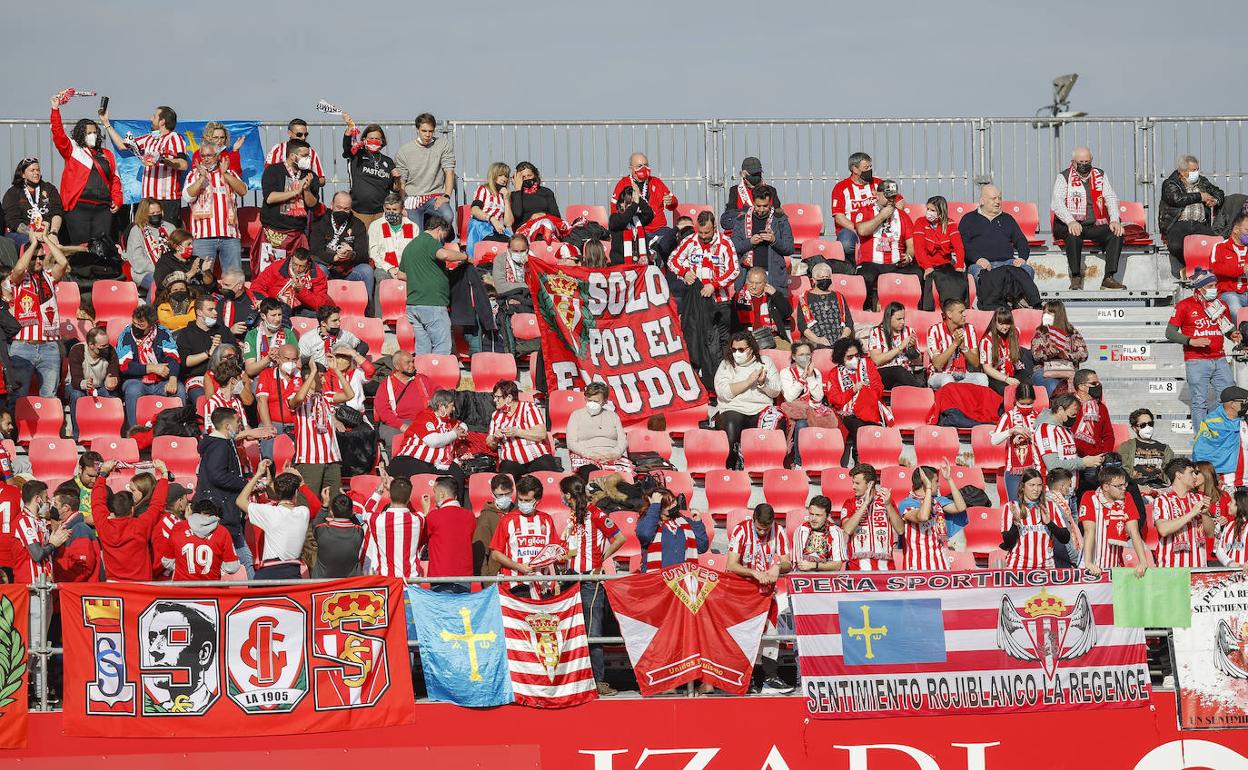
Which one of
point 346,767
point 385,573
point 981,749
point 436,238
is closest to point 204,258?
point 436,238

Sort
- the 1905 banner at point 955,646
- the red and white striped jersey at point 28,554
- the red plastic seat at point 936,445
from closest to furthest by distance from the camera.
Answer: the 1905 banner at point 955,646 < the red and white striped jersey at point 28,554 < the red plastic seat at point 936,445

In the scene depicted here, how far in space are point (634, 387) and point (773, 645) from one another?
4218mm

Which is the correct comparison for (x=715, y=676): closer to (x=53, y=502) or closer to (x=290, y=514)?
(x=290, y=514)

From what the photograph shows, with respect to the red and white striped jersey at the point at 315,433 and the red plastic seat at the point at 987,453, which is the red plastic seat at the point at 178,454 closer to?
the red and white striped jersey at the point at 315,433

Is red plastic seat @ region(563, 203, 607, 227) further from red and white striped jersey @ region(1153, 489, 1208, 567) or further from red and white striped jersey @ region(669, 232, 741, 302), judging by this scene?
red and white striped jersey @ region(1153, 489, 1208, 567)

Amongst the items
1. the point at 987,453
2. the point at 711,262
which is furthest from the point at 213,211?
the point at 987,453

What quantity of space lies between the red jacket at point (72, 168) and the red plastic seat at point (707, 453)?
6.78 meters

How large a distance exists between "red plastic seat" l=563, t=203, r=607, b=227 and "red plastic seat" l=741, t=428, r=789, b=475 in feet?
14.0

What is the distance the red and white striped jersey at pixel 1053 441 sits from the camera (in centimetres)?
1602

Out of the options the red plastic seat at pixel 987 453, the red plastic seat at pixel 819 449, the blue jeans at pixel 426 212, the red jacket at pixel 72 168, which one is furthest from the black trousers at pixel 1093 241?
the red jacket at pixel 72 168

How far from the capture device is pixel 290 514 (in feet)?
45.1

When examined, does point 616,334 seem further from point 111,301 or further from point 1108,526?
point 1108,526

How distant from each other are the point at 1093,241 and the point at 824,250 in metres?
3.11

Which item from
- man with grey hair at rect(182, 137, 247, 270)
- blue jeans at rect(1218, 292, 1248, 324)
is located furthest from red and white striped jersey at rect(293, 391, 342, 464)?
blue jeans at rect(1218, 292, 1248, 324)
